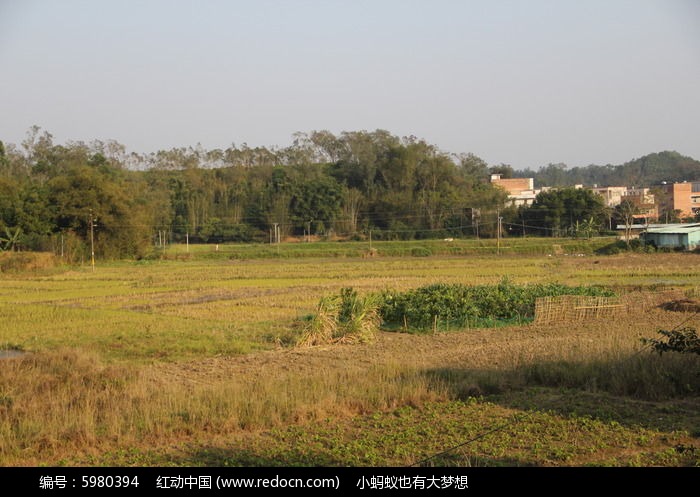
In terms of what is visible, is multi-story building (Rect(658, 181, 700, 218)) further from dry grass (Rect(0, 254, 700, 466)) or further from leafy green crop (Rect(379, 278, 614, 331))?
leafy green crop (Rect(379, 278, 614, 331))

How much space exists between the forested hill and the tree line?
65.7 meters

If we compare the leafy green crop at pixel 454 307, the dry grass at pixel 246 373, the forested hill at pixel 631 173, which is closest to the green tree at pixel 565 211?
the dry grass at pixel 246 373

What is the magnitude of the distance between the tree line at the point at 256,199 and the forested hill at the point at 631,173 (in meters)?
65.7

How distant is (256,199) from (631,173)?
112390 millimetres

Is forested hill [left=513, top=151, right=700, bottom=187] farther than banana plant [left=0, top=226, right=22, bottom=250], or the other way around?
forested hill [left=513, top=151, right=700, bottom=187]

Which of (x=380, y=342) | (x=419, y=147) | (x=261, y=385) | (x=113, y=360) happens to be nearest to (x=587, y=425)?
(x=261, y=385)

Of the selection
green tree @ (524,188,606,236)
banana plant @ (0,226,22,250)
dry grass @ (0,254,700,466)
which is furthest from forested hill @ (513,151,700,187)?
dry grass @ (0,254,700,466)

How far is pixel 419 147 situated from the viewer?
85438mm

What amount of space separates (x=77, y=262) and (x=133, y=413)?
155 feet

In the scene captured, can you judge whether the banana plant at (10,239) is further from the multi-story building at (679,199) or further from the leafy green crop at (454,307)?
the multi-story building at (679,199)

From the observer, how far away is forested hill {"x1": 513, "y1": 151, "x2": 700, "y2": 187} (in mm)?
134750
